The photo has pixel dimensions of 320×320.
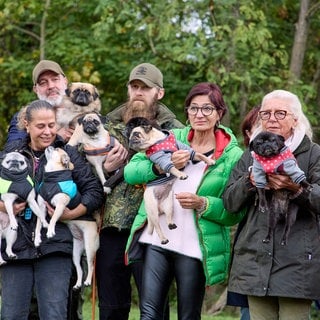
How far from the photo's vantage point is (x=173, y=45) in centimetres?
1345

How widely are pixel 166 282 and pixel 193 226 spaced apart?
45 centimetres

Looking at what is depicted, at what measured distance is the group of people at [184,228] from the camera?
19.1 feet

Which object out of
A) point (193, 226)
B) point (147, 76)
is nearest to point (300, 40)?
point (147, 76)

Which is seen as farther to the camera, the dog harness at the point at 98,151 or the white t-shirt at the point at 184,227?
the dog harness at the point at 98,151

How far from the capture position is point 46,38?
15.5 metres

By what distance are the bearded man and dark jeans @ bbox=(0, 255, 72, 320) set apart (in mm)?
595

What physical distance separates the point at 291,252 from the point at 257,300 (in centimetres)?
42

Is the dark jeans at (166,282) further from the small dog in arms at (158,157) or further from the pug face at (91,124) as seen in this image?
the pug face at (91,124)

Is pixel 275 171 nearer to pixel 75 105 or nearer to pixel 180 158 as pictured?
pixel 180 158

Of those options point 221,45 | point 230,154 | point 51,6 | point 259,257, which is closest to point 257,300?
point 259,257

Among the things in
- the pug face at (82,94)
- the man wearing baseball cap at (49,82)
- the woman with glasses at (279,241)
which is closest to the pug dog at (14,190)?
the pug face at (82,94)

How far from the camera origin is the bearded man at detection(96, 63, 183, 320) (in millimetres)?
6934

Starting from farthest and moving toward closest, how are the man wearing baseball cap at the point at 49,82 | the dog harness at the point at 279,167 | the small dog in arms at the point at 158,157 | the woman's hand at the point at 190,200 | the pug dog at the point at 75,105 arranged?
the man wearing baseball cap at the point at 49,82 < the pug dog at the point at 75,105 < the small dog in arms at the point at 158,157 < the woman's hand at the point at 190,200 < the dog harness at the point at 279,167

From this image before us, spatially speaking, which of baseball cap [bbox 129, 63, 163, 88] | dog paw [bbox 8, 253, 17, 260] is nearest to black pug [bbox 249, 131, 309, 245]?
baseball cap [bbox 129, 63, 163, 88]
